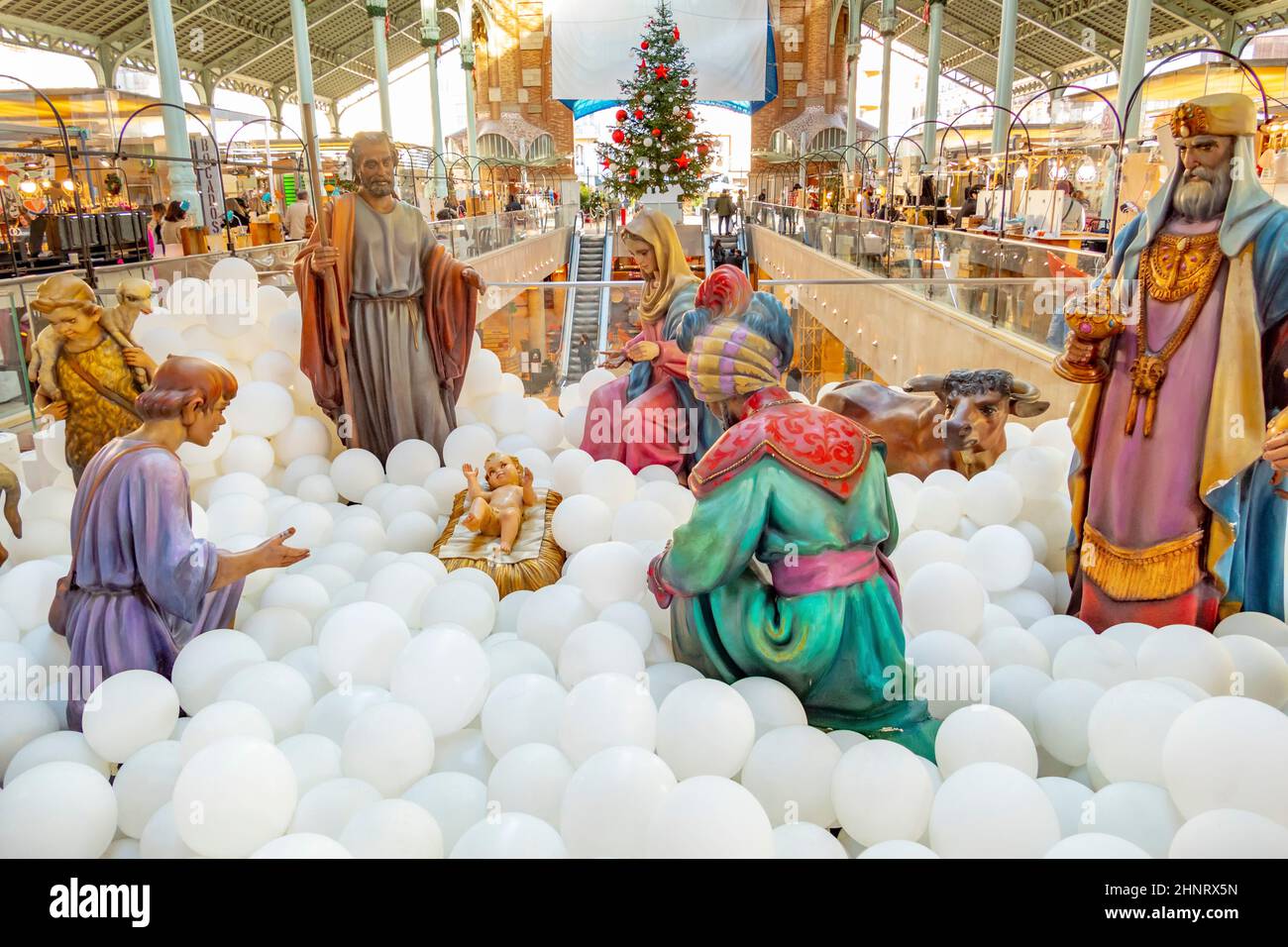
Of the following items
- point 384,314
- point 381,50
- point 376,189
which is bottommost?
point 384,314

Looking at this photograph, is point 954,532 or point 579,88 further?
point 579,88

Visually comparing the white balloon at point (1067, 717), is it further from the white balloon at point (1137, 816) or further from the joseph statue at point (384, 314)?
the joseph statue at point (384, 314)

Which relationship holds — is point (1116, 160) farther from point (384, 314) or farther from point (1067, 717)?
point (1067, 717)

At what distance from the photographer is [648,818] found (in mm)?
2150

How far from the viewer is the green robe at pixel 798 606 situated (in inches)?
100

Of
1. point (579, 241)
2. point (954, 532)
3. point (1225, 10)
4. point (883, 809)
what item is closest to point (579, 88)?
point (579, 241)

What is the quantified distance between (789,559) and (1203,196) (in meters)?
1.74

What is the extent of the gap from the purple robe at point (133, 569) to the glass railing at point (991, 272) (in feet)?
13.8

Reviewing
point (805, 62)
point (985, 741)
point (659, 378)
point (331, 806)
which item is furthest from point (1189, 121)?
point (805, 62)

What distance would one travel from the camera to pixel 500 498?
435 cm

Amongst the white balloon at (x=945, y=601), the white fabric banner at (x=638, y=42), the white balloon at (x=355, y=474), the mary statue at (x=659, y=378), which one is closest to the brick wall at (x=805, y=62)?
the white fabric banner at (x=638, y=42)

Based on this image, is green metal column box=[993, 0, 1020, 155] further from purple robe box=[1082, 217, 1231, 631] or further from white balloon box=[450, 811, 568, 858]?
white balloon box=[450, 811, 568, 858]
